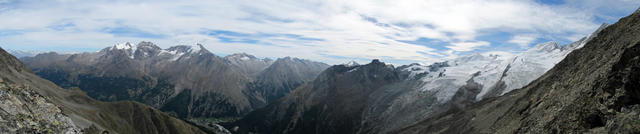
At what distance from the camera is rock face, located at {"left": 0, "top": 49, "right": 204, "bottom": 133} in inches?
1971

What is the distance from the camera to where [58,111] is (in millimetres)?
69312

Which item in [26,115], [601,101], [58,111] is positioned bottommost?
[58,111]

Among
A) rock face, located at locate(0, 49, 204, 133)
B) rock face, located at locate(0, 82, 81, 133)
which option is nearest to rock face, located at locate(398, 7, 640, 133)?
rock face, located at locate(0, 82, 81, 133)

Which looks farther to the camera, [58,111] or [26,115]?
[58,111]

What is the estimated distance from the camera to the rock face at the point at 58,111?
164 feet

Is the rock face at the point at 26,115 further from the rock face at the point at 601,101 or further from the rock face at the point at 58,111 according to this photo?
the rock face at the point at 601,101

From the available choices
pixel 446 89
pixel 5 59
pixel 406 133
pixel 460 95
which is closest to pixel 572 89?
pixel 406 133

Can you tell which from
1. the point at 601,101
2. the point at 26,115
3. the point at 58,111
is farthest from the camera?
the point at 58,111

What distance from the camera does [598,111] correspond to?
99.6 feet

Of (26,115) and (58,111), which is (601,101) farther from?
(58,111)

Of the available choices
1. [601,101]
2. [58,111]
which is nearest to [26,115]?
[58,111]

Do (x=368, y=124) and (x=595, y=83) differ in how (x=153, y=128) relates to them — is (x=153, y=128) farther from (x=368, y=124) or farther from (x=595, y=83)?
(x=595, y=83)

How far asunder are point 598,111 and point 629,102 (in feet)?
10.5

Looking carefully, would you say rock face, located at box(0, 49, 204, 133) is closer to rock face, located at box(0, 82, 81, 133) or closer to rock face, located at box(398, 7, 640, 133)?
rock face, located at box(0, 82, 81, 133)
